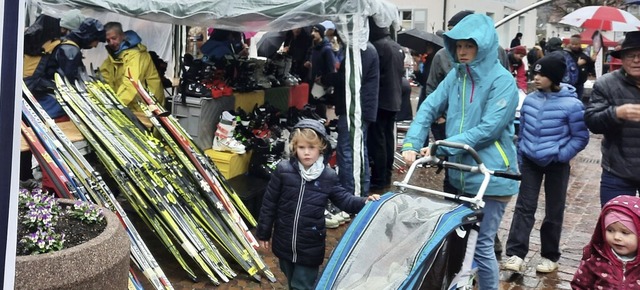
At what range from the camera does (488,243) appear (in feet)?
13.8

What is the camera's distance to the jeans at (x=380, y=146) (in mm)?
7922

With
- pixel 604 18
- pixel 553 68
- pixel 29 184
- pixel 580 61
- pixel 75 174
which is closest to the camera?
pixel 75 174

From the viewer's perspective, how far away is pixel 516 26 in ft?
107

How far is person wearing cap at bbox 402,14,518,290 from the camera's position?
4.06 meters

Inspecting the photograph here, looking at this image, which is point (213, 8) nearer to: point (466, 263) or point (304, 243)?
point (304, 243)

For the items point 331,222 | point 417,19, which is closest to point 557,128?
point 331,222

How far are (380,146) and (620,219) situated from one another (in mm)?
4719

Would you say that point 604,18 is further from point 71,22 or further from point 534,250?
point 71,22

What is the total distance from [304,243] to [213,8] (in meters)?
2.90

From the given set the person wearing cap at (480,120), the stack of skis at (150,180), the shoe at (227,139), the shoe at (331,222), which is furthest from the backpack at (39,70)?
the person wearing cap at (480,120)

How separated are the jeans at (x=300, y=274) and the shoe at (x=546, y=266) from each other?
216 cm

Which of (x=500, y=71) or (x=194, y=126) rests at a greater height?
(x=500, y=71)

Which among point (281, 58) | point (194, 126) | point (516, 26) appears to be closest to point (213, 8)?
point (194, 126)

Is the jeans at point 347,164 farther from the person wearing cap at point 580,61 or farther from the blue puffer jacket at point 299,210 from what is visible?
the person wearing cap at point 580,61
